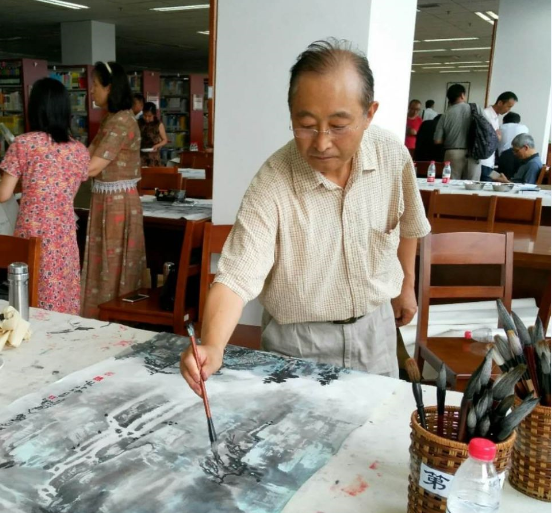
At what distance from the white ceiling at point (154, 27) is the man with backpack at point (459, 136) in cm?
251

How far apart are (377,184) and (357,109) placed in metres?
0.33

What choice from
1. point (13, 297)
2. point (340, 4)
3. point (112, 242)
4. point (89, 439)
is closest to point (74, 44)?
point (112, 242)

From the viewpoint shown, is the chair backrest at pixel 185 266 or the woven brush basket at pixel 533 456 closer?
the woven brush basket at pixel 533 456

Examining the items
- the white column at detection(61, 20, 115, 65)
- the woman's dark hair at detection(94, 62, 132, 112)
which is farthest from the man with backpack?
the white column at detection(61, 20, 115, 65)

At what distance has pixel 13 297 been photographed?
1.64 metres

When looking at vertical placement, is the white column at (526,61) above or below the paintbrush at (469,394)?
above

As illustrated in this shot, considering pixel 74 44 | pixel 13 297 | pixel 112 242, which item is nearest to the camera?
pixel 13 297

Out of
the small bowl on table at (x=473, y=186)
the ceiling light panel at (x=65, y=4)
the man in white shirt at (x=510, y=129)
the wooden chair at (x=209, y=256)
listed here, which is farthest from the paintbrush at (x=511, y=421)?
the ceiling light panel at (x=65, y=4)

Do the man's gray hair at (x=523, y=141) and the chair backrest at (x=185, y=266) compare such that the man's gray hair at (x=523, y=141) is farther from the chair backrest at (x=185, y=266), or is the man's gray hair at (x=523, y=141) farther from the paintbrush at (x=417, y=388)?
the paintbrush at (x=417, y=388)

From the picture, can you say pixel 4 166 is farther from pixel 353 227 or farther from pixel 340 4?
pixel 353 227

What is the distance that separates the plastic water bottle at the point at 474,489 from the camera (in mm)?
713

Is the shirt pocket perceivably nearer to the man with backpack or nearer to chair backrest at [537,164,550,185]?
the man with backpack

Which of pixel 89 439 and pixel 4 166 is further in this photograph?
pixel 4 166

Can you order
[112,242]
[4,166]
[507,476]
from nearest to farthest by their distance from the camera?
[507,476] < [4,166] < [112,242]
